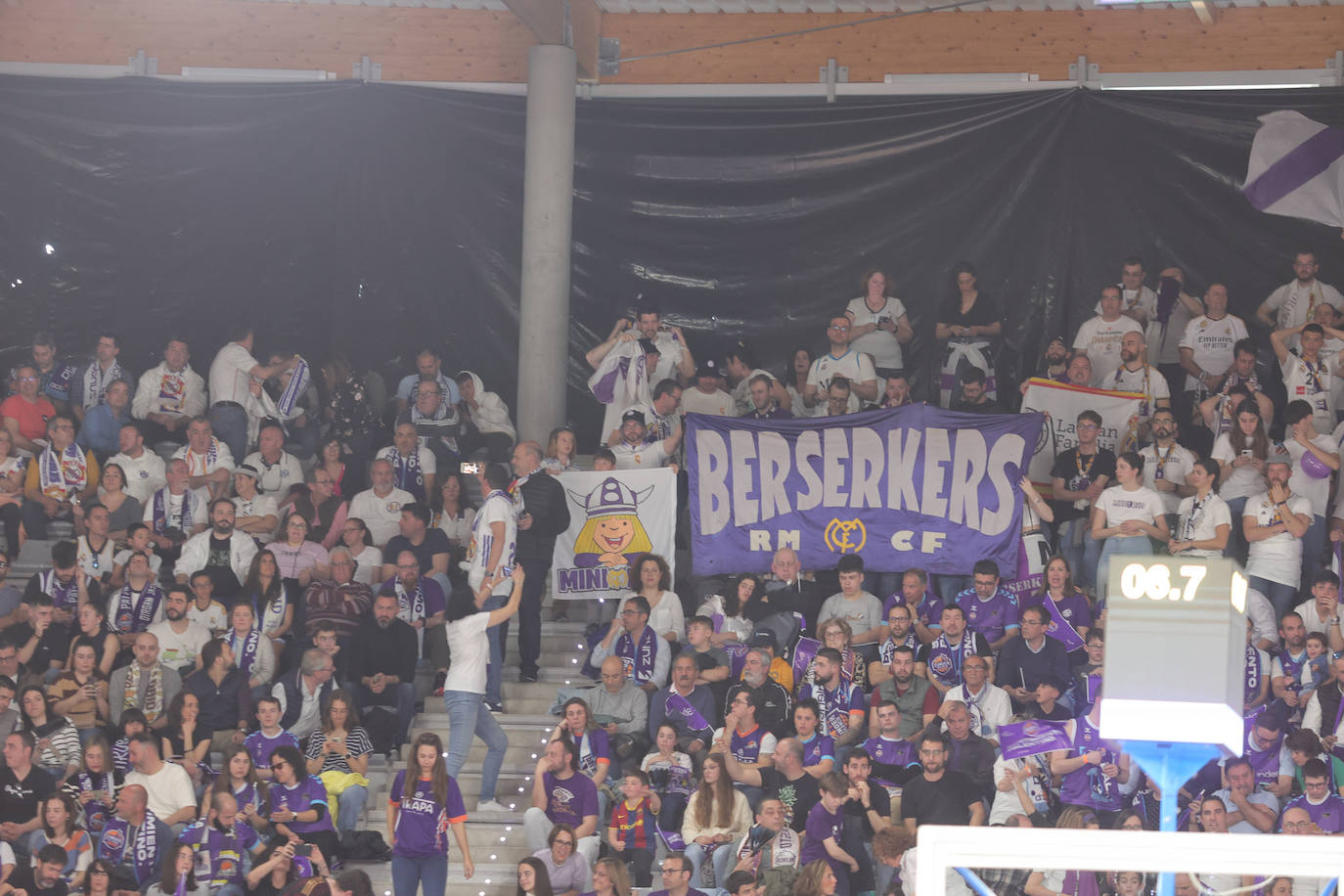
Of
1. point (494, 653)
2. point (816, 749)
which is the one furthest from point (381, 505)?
point (816, 749)

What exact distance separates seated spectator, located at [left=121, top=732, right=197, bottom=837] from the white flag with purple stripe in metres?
9.07

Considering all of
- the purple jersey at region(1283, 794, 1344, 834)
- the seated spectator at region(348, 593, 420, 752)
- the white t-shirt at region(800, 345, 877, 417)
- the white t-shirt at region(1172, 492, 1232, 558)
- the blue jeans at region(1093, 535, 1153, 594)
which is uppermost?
the white t-shirt at region(800, 345, 877, 417)

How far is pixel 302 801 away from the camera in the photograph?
10.1m

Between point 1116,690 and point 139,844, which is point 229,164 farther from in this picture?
point 1116,690

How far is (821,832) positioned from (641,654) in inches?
76.2

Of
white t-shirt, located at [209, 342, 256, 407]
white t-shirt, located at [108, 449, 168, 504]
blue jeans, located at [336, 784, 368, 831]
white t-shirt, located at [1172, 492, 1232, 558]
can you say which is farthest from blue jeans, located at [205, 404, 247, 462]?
white t-shirt, located at [1172, 492, 1232, 558]

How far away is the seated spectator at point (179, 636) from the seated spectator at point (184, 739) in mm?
583

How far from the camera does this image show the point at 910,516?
40.5 ft

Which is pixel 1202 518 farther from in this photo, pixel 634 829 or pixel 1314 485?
pixel 634 829

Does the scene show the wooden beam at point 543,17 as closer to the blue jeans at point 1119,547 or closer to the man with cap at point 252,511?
the man with cap at point 252,511

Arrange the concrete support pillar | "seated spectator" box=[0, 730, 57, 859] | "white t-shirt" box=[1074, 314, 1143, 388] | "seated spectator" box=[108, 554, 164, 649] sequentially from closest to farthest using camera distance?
"seated spectator" box=[0, 730, 57, 859]
"seated spectator" box=[108, 554, 164, 649]
"white t-shirt" box=[1074, 314, 1143, 388]
the concrete support pillar

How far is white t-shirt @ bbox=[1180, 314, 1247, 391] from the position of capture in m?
13.3

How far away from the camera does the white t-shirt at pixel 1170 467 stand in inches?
483

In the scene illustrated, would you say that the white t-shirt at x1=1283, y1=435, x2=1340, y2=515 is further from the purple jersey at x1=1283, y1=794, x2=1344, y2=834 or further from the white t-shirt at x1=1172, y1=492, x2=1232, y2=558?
the purple jersey at x1=1283, y1=794, x2=1344, y2=834
